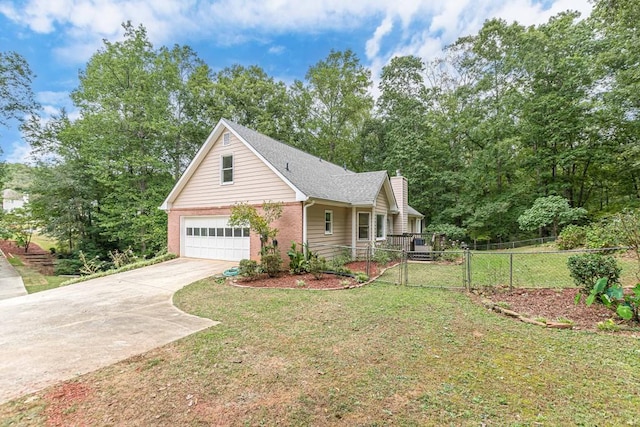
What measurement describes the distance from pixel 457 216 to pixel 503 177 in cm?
546

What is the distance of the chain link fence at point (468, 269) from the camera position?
752cm

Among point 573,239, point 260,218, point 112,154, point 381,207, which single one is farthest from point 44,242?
point 573,239

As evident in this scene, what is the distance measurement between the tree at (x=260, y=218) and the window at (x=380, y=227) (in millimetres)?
6245

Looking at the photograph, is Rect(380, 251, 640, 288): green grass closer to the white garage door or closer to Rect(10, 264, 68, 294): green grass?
the white garage door

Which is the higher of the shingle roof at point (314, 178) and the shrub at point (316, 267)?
the shingle roof at point (314, 178)

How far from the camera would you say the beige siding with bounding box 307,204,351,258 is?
11312 mm

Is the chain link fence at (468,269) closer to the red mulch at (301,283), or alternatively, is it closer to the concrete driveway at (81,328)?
the red mulch at (301,283)

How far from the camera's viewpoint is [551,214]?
17.4 metres

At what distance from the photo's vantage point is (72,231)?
18.8 meters

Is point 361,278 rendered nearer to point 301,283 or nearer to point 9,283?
point 301,283

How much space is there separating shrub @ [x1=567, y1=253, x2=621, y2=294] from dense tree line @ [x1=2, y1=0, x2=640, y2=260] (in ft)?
41.2

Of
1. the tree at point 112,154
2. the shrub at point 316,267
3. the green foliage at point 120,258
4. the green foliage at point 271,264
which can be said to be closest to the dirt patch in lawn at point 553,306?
the shrub at point 316,267

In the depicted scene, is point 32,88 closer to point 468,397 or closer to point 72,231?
point 72,231

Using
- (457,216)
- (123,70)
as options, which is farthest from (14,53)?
(457,216)
